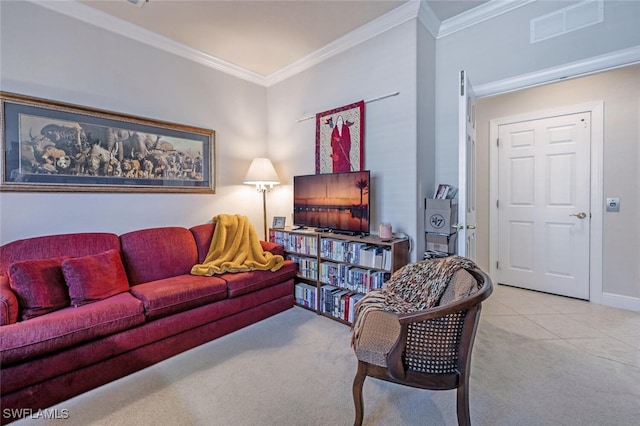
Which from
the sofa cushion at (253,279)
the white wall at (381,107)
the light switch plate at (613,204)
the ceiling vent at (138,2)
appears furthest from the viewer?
the light switch plate at (613,204)

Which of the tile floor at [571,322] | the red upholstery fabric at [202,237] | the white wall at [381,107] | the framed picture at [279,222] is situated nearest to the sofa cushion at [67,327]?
the red upholstery fabric at [202,237]

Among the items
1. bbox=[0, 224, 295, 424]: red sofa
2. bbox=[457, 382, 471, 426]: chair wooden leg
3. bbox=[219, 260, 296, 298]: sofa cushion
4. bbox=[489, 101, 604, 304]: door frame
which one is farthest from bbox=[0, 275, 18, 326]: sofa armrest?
bbox=[489, 101, 604, 304]: door frame

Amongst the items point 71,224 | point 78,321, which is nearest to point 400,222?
point 78,321

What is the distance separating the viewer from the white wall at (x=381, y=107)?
255 centimetres

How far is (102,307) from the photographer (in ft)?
5.94

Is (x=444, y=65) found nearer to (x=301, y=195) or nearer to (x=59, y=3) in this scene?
(x=301, y=195)

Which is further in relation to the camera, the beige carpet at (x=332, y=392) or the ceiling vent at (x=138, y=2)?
the ceiling vent at (x=138, y=2)

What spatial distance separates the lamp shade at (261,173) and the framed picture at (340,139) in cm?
58

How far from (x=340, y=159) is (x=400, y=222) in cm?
95

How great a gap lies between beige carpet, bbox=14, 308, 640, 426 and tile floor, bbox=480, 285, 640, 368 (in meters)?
0.17

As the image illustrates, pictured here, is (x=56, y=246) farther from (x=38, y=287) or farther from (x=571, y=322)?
(x=571, y=322)

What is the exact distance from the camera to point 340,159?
306cm

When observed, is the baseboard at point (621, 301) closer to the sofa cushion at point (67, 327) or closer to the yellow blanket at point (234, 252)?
the yellow blanket at point (234, 252)

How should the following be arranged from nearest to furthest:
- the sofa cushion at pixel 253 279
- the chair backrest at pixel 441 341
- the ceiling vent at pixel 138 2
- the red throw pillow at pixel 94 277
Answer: the chair backrest at pixel 441 341 < the red throw pillow at pixel 94 277 < the ceiling vent at pixel 138 2 < the sofa cushion at pixel 253 279
